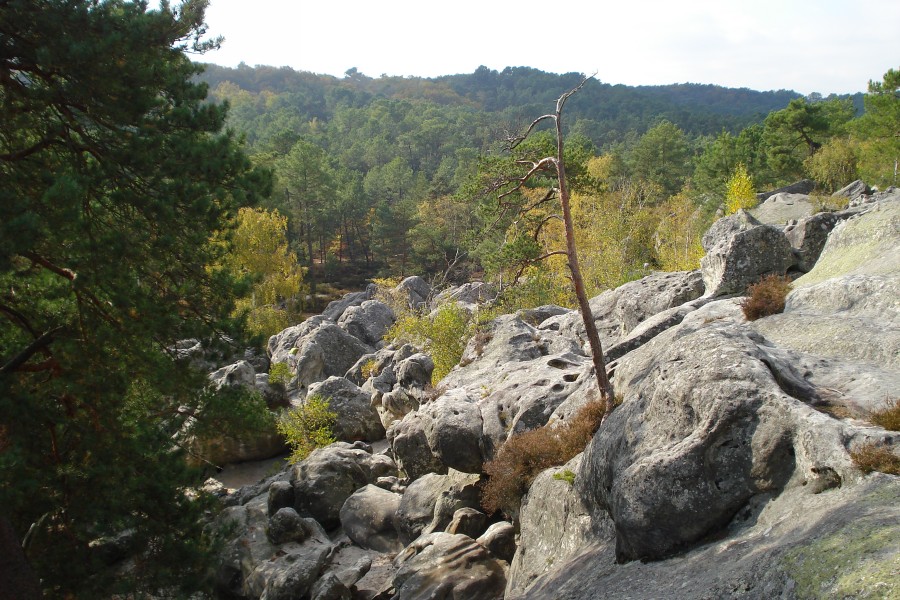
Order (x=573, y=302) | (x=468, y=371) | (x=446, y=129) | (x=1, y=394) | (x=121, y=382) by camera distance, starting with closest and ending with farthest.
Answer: (x=1, y=394), (x=121, y=382), (x=468, y=371), (x=573, y=302), (x=446, y=129)

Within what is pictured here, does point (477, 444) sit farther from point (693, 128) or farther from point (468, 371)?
point (693, 128)

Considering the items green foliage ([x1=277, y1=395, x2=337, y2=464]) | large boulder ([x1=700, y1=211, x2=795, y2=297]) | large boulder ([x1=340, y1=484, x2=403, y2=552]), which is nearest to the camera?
large boulder ([x1=340, y1=484, x2=403, y2=552])

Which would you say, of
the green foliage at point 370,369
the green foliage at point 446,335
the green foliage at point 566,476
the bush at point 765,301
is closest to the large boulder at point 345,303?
the green foliage at point 370,369

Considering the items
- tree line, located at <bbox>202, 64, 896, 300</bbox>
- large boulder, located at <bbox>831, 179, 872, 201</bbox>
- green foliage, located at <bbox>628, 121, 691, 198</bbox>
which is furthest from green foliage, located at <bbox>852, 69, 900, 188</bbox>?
green foliage, located at <bbox>628, 121, 691, 198</bbox>

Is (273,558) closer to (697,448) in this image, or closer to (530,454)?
(530,454)

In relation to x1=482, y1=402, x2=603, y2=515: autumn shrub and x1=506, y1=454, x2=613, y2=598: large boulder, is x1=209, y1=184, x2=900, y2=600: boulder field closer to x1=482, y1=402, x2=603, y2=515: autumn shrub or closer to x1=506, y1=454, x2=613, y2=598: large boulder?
x1=506, y1=454, x2=613, y2=598: large boulder

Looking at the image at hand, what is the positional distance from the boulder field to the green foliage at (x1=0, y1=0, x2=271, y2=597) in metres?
2.48

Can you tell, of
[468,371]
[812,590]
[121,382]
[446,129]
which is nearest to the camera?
[812,590]

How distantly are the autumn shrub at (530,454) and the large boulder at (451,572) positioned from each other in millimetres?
1278

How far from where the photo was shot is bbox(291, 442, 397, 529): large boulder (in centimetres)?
2128

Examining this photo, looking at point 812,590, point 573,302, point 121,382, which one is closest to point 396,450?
point 121,382

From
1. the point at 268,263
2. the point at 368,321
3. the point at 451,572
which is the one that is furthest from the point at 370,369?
the point at 451,572

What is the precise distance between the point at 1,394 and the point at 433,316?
24770 mm

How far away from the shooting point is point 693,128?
18388 cm
